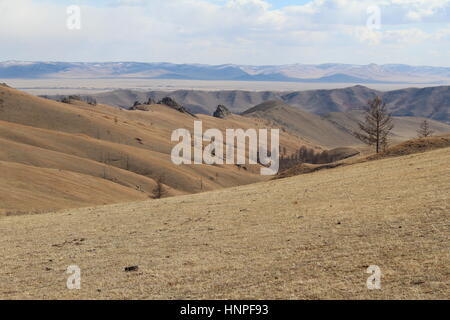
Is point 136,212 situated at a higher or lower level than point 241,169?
higher

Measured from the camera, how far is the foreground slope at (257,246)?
16.8 m

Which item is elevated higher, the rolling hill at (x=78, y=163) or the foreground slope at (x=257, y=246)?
the foreground slope at (x=257, y=246)

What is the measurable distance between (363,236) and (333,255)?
2.84 m

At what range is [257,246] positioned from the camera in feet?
72.7

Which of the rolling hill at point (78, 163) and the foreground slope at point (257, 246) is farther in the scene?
the rolling hill at point (78, 163)

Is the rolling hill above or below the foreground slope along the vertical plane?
below

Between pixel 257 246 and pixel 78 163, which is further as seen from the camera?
pixel 78 163

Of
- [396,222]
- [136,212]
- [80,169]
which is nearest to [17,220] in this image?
[136,212]

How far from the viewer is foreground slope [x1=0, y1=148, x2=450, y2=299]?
55.0 ft

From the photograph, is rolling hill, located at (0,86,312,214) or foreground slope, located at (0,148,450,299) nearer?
foreground slope, located at (0,148,450,299)

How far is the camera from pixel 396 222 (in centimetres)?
2295

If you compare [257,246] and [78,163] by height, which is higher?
[257,246]
